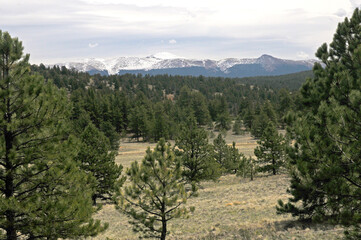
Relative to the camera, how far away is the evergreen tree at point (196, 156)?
27.0 m

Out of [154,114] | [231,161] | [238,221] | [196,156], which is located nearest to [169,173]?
[238,221]

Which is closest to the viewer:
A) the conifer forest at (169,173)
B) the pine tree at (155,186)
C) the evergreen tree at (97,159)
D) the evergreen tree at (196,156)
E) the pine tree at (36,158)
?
the conifer forest at (169,173)

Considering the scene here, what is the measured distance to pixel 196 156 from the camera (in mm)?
27547

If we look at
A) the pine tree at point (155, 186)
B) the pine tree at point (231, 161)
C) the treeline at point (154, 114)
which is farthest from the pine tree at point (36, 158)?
the treeline at point (154, 114)

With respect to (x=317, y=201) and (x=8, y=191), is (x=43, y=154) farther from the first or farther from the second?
(x=317, y=201)

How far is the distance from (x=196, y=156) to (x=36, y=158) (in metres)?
19.6

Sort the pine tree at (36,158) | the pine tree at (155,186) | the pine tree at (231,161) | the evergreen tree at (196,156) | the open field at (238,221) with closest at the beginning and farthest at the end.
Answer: the pine tree at (36,158) → the pine tree at (155,186) → the open field at (238,221) → the evergreen tree at (196,156) → the pine tree at (231,161)

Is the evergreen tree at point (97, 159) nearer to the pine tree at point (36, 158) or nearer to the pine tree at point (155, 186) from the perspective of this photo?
the pine tree at point (155, 186)

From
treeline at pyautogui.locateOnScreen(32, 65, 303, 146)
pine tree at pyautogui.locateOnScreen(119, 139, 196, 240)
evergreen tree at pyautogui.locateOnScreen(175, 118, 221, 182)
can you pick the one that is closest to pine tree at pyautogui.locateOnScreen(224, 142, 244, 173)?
evergreen tree at pyautogui.locateOnScreen(175, 118, 221, 182)

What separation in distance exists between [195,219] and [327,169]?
490 inches

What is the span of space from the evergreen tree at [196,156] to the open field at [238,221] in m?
1.98

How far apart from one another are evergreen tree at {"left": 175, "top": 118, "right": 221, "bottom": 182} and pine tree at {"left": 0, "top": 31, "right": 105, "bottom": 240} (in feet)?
59.3

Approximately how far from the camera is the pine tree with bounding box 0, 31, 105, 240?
28.5 feet

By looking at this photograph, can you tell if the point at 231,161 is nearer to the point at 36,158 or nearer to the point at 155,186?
the point at 155,186
